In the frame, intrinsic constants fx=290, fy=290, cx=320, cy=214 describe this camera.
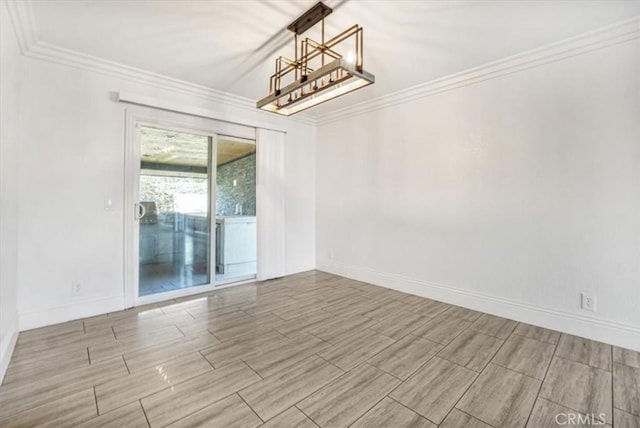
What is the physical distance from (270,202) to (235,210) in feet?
1.78

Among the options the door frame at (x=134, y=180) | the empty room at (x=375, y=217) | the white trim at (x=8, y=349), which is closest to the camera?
the empty room at (x=375, y=217)

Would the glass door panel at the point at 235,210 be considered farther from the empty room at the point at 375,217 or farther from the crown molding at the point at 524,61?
the crown molding at the point at 524,61

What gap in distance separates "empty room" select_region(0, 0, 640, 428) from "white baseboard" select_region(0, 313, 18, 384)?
0.16 feet

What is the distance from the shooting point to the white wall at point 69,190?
2.74 metres

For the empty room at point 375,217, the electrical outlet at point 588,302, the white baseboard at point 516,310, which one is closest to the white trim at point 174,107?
the empty room at point 375,217

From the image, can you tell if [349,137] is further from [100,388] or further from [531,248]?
[100,388]

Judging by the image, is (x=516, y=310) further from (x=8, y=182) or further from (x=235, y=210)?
(x=8, y=182)

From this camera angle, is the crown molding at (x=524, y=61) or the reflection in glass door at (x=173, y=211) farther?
the reflection in glass door at (x=173, y=211)

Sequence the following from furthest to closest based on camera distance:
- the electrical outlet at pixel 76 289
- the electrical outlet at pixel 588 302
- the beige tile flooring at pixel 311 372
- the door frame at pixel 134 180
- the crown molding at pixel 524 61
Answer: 1. the door frame at pixel 134 180
2. the electrical outlet at pixel 76 289
3. the electrical outlet at pixel 588 302
4. the crown molding at pixel 524 61
5. the beige tile flooring at pixel 311 372

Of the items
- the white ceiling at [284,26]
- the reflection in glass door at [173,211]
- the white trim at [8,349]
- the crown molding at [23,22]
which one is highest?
the white ceiling at [284,26]

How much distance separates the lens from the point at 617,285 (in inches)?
98.0

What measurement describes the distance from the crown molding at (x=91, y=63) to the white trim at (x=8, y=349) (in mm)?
2424

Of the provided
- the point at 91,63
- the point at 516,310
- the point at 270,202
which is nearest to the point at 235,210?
the point at 270,202

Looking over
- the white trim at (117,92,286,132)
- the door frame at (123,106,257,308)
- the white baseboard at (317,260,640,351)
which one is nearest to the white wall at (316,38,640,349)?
the white baseboard at (317,260,640,351)
